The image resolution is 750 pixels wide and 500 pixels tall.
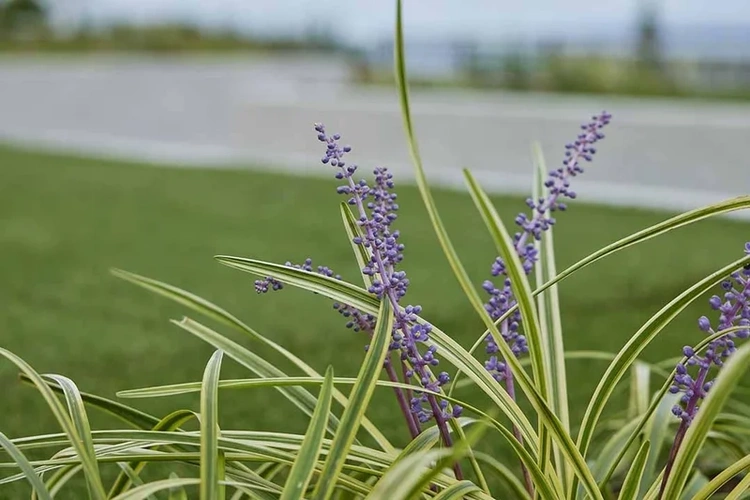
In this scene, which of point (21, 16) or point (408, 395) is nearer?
point (408, 395)

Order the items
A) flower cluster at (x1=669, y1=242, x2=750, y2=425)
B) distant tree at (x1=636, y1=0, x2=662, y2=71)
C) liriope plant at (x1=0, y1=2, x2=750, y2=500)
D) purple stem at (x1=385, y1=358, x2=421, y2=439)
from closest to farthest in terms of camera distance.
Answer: liriope plant at (x1=0, y1=2, x2=750, y2=500) < flower cluster at (x1=669, y1=242, x2=750, y2=425) < purple stem at (x1=385, y1=358, x2=421, y2=439) < distant tree at (x1=636, y1=0, x2=662, y2=71)

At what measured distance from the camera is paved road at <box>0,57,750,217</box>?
21.2 ft

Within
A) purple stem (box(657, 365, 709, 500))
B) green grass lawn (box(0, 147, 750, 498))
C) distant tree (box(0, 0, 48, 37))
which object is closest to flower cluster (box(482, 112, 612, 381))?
purple stem (box(657, 365, 709, 500))

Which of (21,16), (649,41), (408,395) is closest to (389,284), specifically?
(408,395)

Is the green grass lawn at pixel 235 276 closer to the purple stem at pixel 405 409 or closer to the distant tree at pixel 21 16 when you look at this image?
the purple stem at pixel 405 409

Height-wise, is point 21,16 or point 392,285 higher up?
point 392,285

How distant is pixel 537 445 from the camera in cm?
119

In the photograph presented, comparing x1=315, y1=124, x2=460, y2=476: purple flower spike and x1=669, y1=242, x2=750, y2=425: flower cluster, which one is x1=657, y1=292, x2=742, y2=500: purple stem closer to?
x1=669, y1=242, x2=750, y2=425: flower cluster

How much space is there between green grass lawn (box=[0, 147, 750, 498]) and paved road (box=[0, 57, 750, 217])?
3.00 ft

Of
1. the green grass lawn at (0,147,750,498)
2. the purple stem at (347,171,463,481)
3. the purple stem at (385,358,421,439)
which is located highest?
the purple stem at (347,171,463,481)

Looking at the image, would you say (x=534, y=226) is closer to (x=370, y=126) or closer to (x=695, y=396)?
(x=695, y=396)

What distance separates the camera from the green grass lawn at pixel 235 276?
2.83 m

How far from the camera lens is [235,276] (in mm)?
4234

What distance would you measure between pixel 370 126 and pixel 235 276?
405cm
